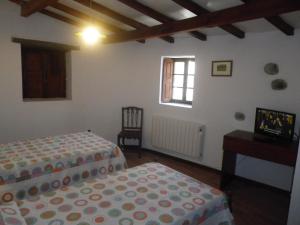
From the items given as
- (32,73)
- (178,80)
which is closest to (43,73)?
(32,73)

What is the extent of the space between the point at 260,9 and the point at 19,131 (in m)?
3.49

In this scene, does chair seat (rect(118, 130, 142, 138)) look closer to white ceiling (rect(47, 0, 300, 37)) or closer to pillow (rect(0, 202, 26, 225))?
white ceiling (rect(47, 0, 300, 37))

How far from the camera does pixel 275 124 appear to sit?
9.12 feet

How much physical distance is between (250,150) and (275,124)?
437 millimetres

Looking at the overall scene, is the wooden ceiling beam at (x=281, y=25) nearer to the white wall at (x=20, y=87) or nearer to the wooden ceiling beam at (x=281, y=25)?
the wooden ceiling beam at (x=281, y=25)

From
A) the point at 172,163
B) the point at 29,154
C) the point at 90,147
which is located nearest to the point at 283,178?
the point at 172,163

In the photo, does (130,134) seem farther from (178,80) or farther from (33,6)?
(33,6)

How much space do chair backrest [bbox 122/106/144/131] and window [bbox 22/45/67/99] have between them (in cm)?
115

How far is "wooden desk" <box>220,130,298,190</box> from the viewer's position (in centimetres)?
251

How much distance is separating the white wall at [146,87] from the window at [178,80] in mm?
169

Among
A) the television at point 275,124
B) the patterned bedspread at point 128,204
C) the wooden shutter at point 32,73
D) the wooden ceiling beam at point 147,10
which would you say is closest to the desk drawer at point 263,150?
the television at point 275,124

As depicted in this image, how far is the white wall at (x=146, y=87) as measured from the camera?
119 inches

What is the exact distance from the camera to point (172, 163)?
3926mm

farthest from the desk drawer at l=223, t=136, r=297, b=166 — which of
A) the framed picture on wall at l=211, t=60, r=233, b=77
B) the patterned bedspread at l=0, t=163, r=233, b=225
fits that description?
the patterned bedspread at l=0, t=163, r=233, b=225
